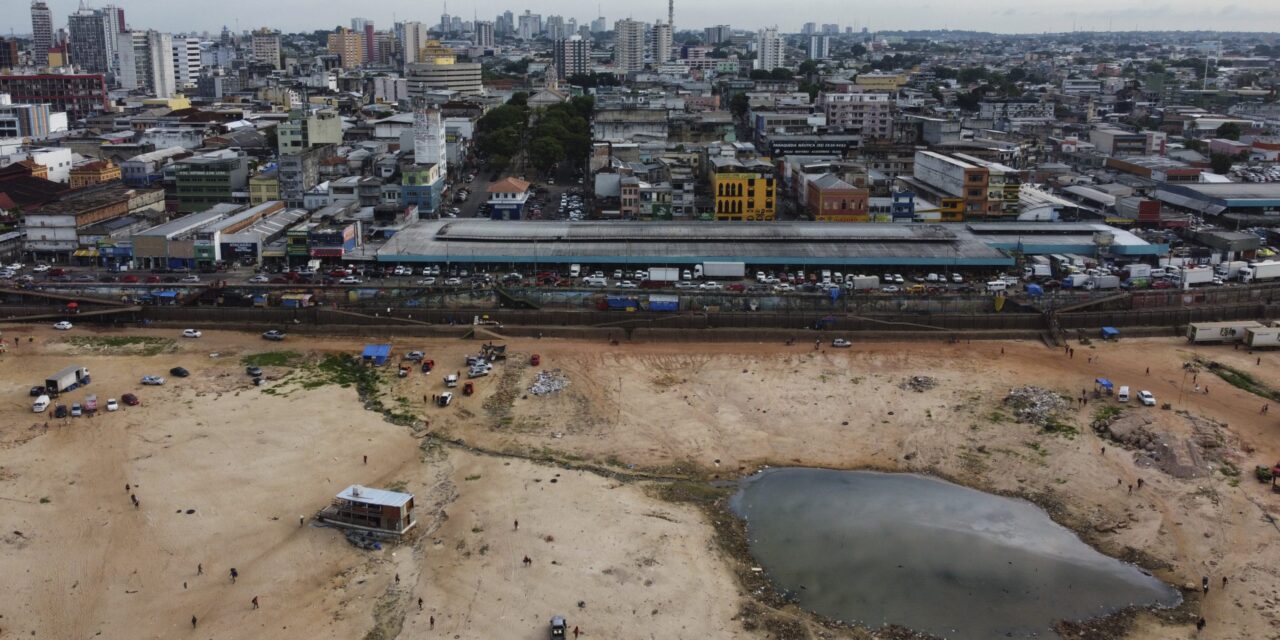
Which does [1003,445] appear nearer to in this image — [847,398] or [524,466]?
[847,398]

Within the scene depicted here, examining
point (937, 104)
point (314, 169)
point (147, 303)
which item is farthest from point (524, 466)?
point (937, 104)

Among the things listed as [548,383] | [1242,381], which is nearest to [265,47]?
[548,383]

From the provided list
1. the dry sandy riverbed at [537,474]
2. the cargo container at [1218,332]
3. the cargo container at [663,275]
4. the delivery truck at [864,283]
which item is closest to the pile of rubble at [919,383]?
the dry sandy riverbed at [537,474]

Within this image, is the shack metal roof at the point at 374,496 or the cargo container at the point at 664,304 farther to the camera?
the cargo container at the point at 664,304

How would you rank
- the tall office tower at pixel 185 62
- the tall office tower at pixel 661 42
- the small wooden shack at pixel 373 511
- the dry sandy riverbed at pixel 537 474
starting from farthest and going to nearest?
the tall office tower at pixel 661 42 < the tall office tower at pixel 185 62 < the small wooden shack at pixel 373 511 < the dry sandy riverbed at pixel 537 474

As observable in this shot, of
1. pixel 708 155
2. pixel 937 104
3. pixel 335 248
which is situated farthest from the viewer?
pixel 937 104

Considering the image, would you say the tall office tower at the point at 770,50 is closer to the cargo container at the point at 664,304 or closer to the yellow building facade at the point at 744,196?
the yellow building facade at the point at 744,196

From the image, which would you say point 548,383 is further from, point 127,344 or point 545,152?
point 545,152
